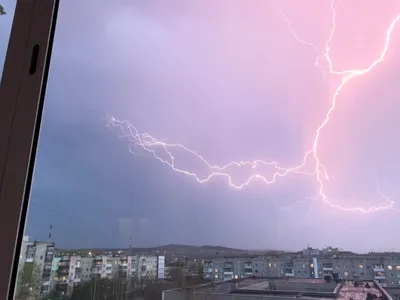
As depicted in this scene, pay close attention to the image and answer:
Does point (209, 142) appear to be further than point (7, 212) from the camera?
Yes

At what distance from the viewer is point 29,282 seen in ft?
2.86

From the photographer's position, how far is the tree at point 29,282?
785 mm

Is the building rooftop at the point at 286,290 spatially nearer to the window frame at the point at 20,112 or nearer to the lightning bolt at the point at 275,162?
the lightning bolt at the point at 275,162

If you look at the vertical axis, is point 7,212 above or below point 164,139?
below

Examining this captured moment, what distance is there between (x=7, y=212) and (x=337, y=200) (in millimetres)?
1106

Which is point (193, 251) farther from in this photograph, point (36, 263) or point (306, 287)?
point (36, 263)

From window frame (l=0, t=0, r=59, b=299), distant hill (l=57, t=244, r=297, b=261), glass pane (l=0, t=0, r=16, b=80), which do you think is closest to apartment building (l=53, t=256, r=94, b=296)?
distant hill (l=57, t=244, r=297, b=261)

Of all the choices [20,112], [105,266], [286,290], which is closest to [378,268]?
[286,290]

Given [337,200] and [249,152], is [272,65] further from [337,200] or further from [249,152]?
[337,200]

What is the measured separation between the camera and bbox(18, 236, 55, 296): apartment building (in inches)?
31.8

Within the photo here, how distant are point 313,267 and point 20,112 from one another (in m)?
1.11

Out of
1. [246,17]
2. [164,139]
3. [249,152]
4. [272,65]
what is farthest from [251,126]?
[246,17]

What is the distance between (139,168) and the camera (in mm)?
1310

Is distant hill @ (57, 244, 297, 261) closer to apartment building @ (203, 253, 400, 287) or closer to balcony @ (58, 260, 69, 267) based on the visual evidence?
apartment building @ (203, 253, 400, 287)
